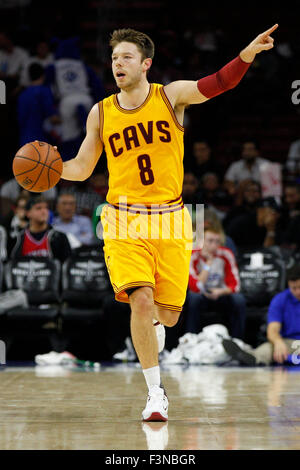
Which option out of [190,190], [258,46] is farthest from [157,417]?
[190,190]

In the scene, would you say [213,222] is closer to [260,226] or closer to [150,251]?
[260,226]

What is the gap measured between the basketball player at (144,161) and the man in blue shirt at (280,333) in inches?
121

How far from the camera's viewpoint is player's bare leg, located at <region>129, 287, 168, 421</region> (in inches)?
179

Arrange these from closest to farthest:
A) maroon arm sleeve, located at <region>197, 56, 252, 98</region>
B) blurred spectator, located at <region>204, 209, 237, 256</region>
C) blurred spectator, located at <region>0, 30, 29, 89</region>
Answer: maroon arm sleeve, located at <region>197, 56, 252, 98</region> → blurred spectator, located at <region>204, 209, 237, 256</region> → blurred spectator, located at <region>0, 30, 29, 89</region>

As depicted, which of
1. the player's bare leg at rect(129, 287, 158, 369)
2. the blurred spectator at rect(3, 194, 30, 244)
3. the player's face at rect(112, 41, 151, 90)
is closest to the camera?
the player's bare leg at rect(129, 287, 158, 369)

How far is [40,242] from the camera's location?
9023mm

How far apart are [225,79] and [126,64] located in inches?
22.9

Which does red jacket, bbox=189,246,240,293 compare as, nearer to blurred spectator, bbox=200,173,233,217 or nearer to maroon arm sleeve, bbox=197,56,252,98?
blurred spectator, bbox=200,173,233,217

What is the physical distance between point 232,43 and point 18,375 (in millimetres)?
8657

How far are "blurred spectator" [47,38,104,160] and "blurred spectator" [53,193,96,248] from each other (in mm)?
1803

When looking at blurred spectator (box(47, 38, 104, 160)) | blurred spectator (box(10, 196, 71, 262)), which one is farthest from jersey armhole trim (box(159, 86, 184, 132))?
blurred spectator (box(47, 38, 104, 160))

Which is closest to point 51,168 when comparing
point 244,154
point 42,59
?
point 244,154

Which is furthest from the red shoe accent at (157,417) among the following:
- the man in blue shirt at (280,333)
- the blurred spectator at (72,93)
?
the blurred spectator at (72,93)

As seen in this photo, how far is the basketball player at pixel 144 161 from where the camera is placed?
187 inches
